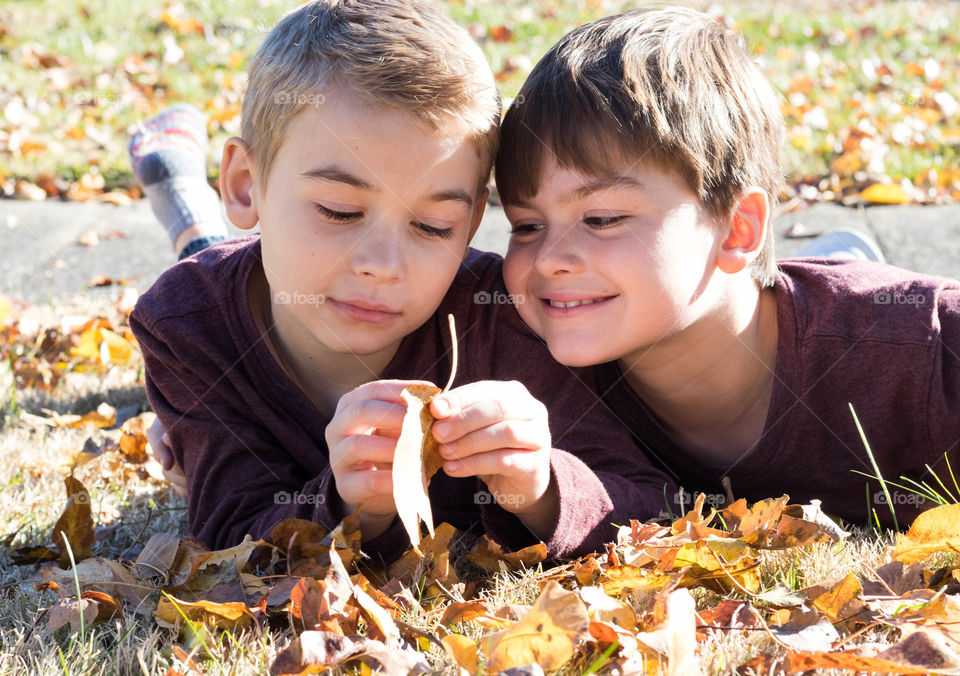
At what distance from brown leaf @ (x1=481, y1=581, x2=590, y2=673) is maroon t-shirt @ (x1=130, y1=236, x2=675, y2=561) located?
69 centimetres

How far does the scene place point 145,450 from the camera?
9.54 ft

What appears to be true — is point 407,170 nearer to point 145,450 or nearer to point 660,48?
point 660,48

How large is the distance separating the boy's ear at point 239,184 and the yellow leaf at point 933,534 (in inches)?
63.4

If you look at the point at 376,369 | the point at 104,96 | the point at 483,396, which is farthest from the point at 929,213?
the point at 104,96

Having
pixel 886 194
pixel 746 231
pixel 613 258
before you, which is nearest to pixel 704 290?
pixel 746 231

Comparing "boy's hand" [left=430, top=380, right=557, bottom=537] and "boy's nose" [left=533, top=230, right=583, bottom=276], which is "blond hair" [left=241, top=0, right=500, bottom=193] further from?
"boy's hand" [left=430, top=380, right=557, bottom=537]

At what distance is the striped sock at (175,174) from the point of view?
3.80 meters

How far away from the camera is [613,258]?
2188mm

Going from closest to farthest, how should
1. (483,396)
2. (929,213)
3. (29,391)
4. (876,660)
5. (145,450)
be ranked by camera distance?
(876,660) → (483,396) → (145,450) → (29,391) → (929,213)

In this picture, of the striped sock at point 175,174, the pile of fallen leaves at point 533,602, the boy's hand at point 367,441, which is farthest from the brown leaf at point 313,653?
the striped sock at point 175,174

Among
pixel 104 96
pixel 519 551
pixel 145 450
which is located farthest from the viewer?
pixel 104 96

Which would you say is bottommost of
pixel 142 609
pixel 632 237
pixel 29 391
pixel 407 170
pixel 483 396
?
pixel 29 391

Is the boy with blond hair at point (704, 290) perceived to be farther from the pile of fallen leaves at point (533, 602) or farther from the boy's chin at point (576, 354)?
the pile of fallen leaves at point (533, 602)

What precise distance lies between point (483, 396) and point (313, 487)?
0.56 meters
